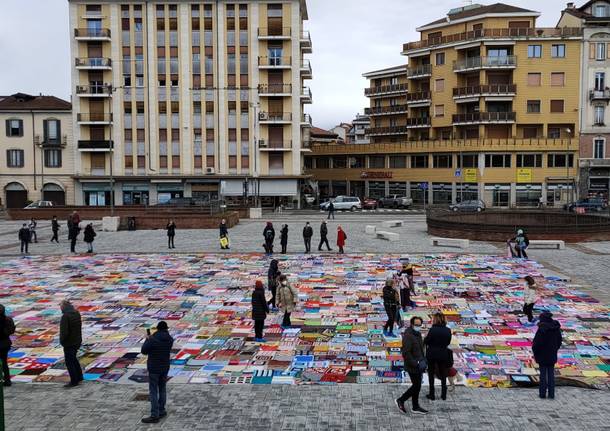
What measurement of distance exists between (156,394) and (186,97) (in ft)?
A: 189

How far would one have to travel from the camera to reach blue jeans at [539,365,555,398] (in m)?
10.6

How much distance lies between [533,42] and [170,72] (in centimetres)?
3729

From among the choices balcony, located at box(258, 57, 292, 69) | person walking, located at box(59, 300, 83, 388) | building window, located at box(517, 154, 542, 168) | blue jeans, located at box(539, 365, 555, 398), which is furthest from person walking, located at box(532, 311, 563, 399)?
building window, located at box(517, 154, 542, 168)

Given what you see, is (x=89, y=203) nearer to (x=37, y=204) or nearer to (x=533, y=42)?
(x=37, y=204)

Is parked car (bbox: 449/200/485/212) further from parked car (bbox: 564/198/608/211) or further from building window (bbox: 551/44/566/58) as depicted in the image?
building window (bbox: 551/44/566/58)

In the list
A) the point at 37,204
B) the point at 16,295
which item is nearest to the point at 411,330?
the point at 16,295

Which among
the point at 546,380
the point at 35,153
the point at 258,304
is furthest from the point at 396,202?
the point at 546,380

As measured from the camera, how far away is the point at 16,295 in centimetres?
1967

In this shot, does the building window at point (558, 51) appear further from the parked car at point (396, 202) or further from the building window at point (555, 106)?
the parked car at point (396, 202)

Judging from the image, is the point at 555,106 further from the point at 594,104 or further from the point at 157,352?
the point at 157,352

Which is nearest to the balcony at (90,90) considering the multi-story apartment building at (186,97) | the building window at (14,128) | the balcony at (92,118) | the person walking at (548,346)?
the multi-story apartment building at (186,97)

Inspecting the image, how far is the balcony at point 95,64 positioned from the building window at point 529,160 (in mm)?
42896

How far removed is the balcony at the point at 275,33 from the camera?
63906 millimetres

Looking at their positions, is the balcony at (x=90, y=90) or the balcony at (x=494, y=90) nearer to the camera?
the balcony at (x=90, y=90)
